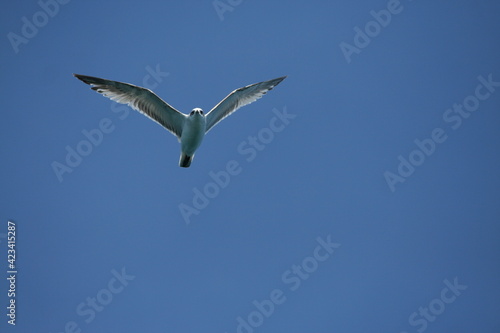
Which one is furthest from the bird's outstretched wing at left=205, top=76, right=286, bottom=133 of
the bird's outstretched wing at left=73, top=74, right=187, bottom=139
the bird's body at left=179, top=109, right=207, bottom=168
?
the bird's outstretched wing at left=73, top=74, right=187, bottom=139

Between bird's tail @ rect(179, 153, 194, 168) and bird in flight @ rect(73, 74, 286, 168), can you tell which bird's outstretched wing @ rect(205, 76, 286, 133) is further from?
bird's tail @ rect(179, 153, 194, 168)

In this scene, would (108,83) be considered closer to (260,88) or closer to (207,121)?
(207,121)

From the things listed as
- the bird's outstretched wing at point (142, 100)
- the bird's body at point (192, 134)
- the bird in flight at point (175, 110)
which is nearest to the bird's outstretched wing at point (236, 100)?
the bird in flight at point (175, 110)

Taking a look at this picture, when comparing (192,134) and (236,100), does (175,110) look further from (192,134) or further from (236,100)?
(236,100)

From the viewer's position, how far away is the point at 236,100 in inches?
944

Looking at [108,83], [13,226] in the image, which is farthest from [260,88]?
[13,226]

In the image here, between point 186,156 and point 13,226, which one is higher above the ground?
point 13,226

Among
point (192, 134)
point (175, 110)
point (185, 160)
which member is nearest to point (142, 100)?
point (175, 110)

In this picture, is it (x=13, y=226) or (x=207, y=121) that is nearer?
(x=207, y=121)

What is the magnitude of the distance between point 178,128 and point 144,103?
1135 millimetres

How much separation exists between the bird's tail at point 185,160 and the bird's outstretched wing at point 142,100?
62 cm

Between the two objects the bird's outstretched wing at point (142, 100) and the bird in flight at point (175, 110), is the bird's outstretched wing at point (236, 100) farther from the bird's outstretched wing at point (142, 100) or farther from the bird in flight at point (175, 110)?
the bird's outstretched wing at point (142, 100)

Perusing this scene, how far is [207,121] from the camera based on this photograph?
23.4 m

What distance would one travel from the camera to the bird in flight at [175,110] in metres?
22.6
